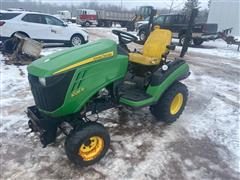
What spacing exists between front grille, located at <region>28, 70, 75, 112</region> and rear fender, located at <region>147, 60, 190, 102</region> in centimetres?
142

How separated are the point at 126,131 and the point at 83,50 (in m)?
1.58

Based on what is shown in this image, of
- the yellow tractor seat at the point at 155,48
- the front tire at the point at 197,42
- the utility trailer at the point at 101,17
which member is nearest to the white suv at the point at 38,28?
the front tire at the point at 197,42

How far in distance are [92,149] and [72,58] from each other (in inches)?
46.3

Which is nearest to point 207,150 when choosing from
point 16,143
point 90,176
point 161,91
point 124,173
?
point 161,91

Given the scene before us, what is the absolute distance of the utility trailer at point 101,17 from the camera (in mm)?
29984

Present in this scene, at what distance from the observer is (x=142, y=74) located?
4.27 metres

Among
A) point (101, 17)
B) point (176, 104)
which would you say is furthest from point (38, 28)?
point (101, 17)

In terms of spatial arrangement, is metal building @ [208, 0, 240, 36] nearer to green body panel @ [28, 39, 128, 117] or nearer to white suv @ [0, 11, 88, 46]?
white suv @ [0, 11, 88, 46]

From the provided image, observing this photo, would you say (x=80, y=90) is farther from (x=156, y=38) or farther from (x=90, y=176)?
(x=156, y=38)

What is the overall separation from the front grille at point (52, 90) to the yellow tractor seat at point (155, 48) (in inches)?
59.0

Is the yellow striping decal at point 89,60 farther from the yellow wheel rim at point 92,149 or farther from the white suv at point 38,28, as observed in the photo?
the white suv at point 38,28

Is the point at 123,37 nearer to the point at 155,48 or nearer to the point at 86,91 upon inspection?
the point at 155,48

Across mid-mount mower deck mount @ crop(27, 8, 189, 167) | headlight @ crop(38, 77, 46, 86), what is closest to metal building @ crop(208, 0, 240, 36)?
mid-mount mower deck mount @ crop(27, 8, 189, 167)

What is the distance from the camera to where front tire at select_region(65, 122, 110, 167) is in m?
3.04
